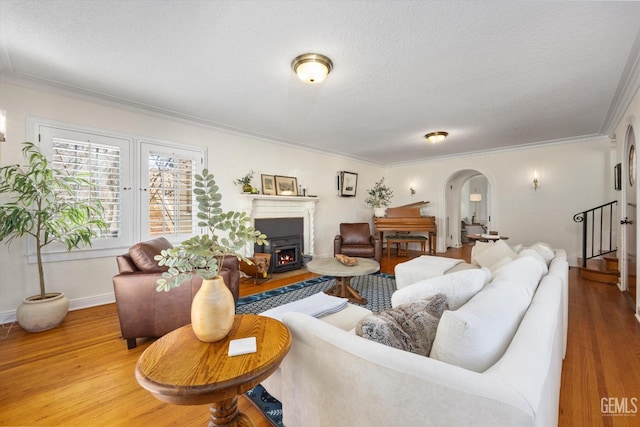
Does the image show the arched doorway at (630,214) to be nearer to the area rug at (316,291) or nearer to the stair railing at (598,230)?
the stair railing at (598,230)

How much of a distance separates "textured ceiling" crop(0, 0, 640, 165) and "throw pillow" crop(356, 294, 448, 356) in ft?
6.25

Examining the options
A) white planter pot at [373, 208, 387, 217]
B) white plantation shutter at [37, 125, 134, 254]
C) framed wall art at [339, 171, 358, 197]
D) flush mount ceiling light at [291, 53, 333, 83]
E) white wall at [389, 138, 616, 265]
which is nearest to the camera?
flush mount ceiling light at [291, 53, 333, 83]

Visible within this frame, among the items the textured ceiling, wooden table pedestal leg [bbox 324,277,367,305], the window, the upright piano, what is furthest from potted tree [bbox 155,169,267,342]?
the upright piano

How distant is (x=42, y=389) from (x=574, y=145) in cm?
775

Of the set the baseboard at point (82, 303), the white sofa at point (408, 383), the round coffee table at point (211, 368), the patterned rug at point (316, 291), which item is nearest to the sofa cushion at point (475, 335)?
the white sofa at point (408, 383)

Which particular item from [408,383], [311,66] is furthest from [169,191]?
[408,383]

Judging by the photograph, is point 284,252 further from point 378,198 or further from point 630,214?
point 630,214

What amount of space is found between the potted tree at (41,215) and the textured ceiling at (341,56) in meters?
0.99

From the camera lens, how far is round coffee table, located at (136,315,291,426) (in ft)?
2.71

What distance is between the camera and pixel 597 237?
4.95 m

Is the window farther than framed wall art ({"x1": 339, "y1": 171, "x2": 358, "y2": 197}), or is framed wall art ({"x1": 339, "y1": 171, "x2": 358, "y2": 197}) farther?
framed wall art ({"x1": 339, "y1": 171, "x2": 358, "y2": 197})

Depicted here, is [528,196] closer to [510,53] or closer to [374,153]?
[374,153]

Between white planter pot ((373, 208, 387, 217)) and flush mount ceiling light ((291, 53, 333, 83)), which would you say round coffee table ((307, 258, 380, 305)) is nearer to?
flush mount ceiling light ((291, 53, 333, 83))

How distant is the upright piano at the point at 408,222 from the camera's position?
20.1 feet
